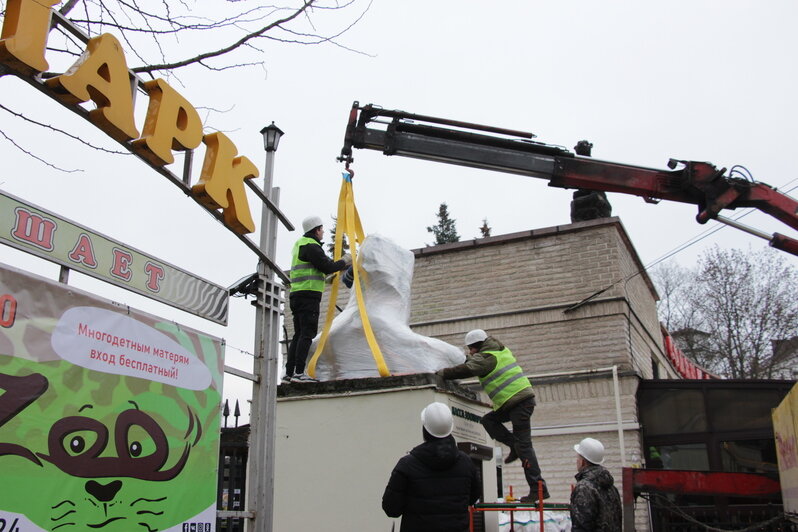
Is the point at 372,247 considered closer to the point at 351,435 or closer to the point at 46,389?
the point at 351,435

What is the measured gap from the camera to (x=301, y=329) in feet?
22.9

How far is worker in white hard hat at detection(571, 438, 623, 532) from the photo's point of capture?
15.8 ft

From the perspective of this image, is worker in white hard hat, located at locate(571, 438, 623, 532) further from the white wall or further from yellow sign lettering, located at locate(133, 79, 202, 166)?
yellow sign lettering, located at locate(133, 79, 202, 166)

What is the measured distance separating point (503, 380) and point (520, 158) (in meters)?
3.93

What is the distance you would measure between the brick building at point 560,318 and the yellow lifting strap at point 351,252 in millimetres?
6575

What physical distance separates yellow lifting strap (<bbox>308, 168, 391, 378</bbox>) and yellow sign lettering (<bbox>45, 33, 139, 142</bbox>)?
313 centimetres

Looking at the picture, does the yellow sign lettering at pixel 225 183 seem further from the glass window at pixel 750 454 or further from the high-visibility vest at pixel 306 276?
the glass window at pixel 750 454

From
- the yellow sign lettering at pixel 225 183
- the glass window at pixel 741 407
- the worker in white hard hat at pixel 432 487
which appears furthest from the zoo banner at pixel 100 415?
the glass window at pixel 741 407

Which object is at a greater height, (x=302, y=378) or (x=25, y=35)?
(x=25, y=35)

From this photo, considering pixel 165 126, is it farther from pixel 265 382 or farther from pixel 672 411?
pixel 672 411

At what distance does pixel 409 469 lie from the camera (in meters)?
4.20

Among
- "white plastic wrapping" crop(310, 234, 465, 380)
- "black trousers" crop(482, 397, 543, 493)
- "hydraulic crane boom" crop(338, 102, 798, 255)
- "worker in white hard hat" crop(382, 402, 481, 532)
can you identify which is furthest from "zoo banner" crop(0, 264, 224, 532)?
"hydraulic crane boom" crop(338, 102, 798, 255)

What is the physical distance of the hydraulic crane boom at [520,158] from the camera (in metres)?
9.45

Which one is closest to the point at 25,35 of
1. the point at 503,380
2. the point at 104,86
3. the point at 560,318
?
the point at 104,86
